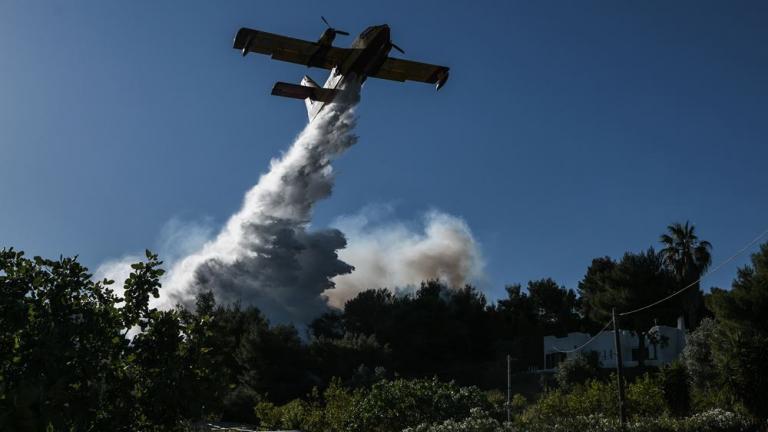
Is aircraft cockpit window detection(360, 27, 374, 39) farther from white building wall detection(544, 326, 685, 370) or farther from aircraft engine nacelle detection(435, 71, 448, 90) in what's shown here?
white building wall detection(544, 326, 685, 370)

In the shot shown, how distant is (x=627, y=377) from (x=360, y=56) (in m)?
39.7

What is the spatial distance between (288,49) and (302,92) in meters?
6.40

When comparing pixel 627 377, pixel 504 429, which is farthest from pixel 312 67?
pixel 627 377

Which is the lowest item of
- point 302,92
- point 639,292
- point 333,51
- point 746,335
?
point 746,335

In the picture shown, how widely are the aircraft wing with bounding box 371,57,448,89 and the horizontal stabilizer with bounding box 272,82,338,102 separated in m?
3.71

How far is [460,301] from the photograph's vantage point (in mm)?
85188

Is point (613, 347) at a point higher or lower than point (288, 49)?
lower

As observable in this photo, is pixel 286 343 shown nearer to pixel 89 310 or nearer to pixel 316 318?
pixel 316 318

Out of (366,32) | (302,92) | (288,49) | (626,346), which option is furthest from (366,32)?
(626,346)

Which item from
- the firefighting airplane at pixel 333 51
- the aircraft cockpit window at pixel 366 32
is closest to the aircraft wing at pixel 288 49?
the firefighting airplane at pixel 333 51

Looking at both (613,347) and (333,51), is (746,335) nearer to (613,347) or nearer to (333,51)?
(333,51)

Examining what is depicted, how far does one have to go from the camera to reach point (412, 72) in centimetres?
4488

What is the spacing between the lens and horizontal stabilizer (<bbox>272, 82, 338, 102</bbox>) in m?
45.4

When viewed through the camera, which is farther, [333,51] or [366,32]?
[333,51]
